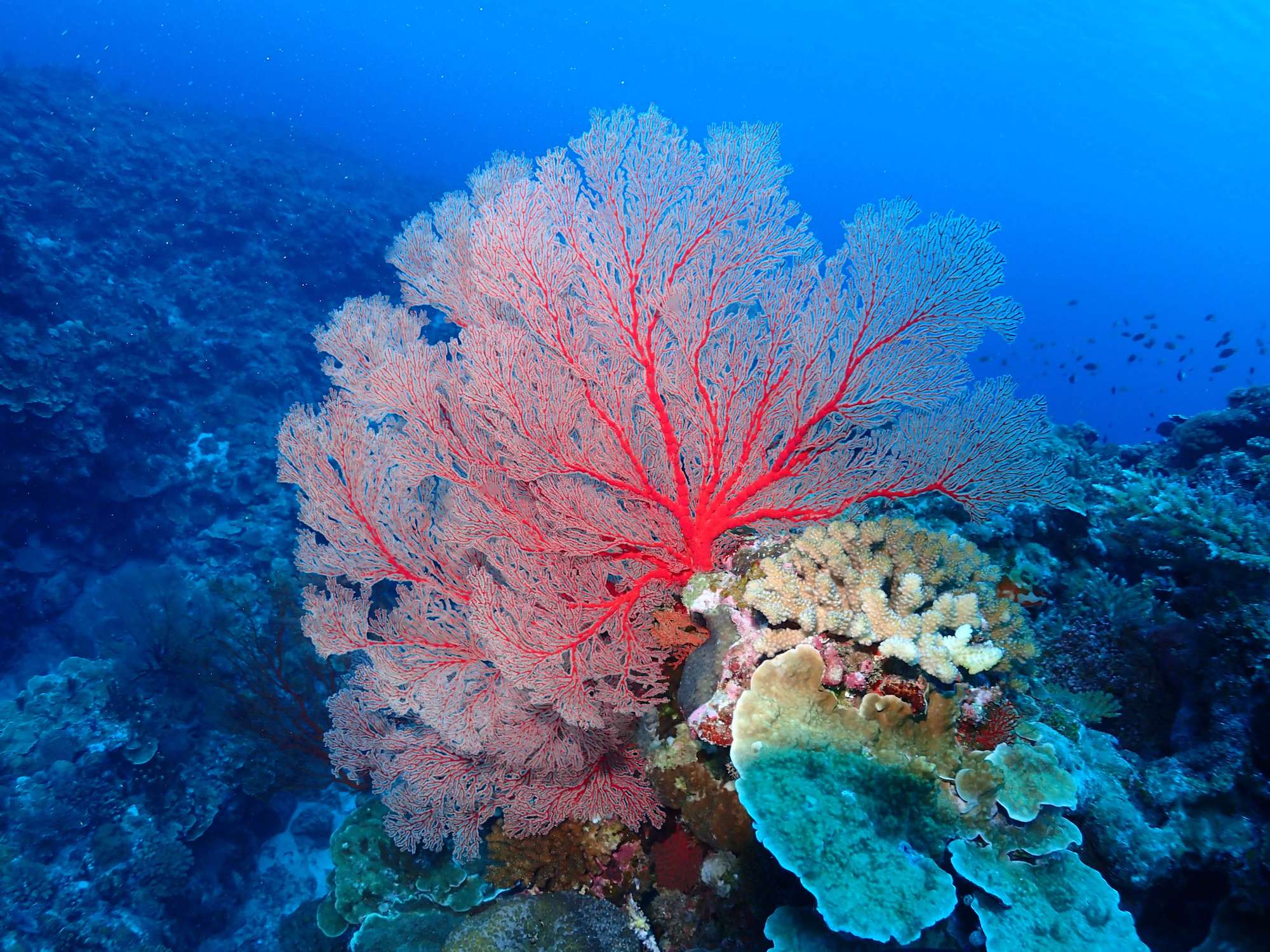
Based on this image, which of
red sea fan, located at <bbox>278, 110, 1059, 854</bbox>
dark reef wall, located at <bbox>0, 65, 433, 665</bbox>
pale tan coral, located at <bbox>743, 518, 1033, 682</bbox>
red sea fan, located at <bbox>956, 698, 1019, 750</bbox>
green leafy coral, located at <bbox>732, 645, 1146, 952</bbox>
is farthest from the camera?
dark reef wall, located at <bbox>0, 65, 433, 665</bbox>

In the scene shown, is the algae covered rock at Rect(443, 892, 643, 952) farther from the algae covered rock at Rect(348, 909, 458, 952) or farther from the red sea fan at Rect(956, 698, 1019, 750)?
the red sea fan at Rect(956, 698, 1019, 750)

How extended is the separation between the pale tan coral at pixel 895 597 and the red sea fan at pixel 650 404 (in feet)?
1.98

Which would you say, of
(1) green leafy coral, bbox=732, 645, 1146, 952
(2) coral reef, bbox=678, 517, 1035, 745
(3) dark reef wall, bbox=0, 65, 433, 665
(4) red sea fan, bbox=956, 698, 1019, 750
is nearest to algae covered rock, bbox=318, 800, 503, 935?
(2) coral reef, bbox=678, 517, 1035, 745

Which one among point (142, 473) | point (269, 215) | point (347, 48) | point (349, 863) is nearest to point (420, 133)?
point (347, 48)

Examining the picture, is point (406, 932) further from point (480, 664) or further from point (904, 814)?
point (904, 814)

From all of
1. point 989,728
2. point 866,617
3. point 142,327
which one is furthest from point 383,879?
point 142,327

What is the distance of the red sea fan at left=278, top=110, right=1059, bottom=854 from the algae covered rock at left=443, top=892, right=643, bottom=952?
43.2 inches

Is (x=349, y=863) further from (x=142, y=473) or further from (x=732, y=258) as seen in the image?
(x=142, y=473)

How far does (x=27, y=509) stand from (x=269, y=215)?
12677 millimetres

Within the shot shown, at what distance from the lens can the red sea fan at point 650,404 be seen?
3539mm

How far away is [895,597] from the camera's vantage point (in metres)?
2.94

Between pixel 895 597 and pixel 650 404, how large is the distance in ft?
5.96

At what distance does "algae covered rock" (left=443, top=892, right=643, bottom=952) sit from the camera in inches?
153

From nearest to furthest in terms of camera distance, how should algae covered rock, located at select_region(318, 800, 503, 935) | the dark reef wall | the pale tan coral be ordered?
the pale tan coral, algae covered rock, located at select_region(318, 800, 503, 935), the dark reef wall
